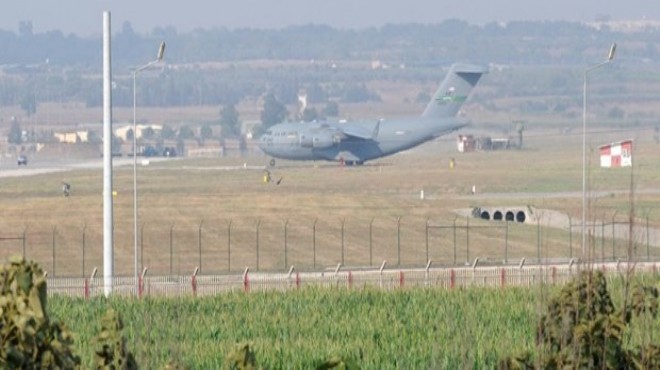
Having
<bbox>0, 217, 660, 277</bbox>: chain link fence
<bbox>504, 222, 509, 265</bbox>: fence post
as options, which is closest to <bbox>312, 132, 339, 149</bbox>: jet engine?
<bbox>0, 217, 660, 277</bbox>: chain link fence

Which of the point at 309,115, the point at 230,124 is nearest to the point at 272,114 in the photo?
the point at 230,124

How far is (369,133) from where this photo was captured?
116 metres

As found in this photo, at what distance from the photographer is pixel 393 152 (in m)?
120

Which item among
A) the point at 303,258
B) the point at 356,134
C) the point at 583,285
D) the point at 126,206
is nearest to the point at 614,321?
the point at 583,285

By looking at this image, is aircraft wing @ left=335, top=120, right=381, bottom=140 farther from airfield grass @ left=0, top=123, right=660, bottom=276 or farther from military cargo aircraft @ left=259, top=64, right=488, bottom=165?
airfield grass @ left=0, top=123, right=660, bottom=276

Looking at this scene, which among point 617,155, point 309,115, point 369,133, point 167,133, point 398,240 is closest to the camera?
point 617,155

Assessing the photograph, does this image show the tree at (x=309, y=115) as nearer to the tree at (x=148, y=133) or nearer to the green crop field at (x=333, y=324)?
the tree at (x=148, y=133)

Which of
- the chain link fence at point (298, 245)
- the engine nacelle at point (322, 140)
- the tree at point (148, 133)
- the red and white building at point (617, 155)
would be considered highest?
the tree at point (148, 133)

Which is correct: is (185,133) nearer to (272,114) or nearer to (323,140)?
(272,114)

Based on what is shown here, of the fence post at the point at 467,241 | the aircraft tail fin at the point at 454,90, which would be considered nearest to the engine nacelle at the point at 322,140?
the aircraft tail fin at the point at 454,90

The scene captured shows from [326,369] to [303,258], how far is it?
1596 inches

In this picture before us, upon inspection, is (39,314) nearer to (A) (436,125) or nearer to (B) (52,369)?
(B) (52,369)

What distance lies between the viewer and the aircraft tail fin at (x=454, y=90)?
120125 mm

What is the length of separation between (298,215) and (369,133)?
54778 mm
